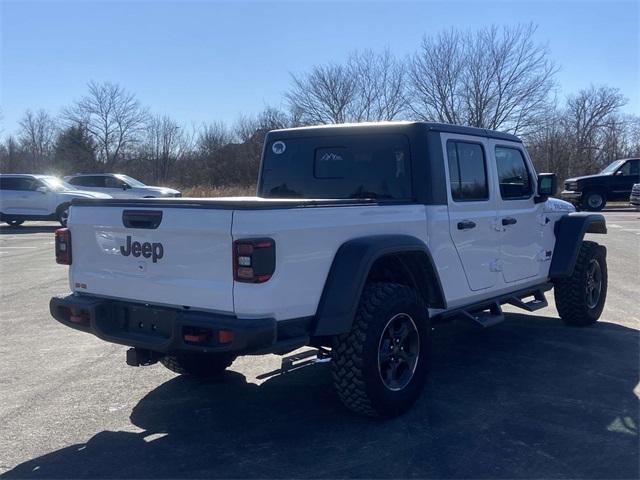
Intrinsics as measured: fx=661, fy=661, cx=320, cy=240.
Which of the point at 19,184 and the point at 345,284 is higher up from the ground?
the point at 19,184

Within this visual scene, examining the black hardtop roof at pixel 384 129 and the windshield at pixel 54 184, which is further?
the windshield at pixel 54 184

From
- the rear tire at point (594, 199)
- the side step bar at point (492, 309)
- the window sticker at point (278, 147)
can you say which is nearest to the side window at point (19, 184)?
the window sticker at point (278, 147)

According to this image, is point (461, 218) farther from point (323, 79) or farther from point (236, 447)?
point (323, 79)

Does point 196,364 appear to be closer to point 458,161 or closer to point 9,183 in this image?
point 458,161

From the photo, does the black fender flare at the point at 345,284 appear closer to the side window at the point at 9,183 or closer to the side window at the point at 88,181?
the side window at the point at 9,183

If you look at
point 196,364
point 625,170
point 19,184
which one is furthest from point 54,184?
point 625,170

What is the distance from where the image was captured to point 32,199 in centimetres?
2094

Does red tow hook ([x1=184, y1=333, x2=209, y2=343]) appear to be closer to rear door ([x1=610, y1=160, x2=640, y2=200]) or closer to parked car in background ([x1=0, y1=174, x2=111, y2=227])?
parked car in background ([x1=0, y1=174, x2=111, y2=227])

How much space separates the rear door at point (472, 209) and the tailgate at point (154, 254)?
202 centimetres

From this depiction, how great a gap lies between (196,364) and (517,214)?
311 cm

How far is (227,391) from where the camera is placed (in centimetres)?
507

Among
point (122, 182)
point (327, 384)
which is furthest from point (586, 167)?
point (327, 384)

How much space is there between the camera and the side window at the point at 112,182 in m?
23.8

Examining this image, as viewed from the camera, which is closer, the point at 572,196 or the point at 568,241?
the point at 568,241
